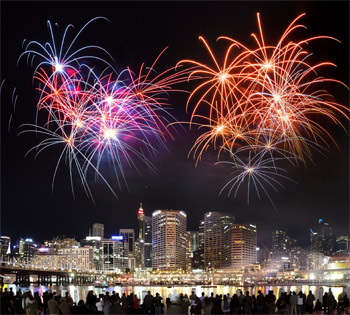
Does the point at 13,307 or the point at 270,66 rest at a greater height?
the point at 270,66

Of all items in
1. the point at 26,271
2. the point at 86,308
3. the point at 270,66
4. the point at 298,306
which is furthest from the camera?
the point at 26,271

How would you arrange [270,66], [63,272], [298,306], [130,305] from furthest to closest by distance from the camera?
[63,272] → [270,66] → [298,306] → [130,305]

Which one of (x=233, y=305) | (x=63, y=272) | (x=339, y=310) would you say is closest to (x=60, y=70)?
(x=233, y=305)

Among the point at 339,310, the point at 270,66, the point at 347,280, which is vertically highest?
the point at 270,66

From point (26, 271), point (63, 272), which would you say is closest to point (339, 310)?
point (26, 271)

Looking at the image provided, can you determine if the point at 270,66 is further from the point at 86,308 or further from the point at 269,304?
the point at 86,308

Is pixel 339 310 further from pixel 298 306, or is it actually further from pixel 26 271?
pixel 26 271

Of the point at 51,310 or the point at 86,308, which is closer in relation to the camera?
the point at 51,310

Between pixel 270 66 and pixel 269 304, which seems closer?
pixel 269 304

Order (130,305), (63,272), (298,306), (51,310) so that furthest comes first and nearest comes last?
(63,272) < (298,306) < (130,305) < (51,310)
